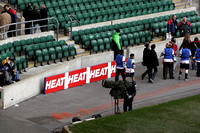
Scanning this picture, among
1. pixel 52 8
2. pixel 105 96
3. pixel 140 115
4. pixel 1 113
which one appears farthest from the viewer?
pixel 52 8

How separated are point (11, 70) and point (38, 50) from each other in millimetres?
3234

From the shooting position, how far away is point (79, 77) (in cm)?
2375

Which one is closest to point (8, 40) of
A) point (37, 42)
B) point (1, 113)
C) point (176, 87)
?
point (37, 42)

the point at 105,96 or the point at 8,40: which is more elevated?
the point at 8,40

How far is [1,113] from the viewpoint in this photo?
20094mm

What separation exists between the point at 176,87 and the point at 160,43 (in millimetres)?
5375

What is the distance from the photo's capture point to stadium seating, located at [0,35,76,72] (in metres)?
23.8

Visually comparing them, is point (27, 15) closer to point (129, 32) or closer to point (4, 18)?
point (4, 18)

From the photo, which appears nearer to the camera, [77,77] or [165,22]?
[77,77]

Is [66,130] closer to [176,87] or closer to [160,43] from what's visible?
[176,87]

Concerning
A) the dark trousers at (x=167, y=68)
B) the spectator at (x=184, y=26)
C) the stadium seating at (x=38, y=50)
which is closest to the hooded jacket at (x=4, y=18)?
the stadium seating at (x=38, y=50)

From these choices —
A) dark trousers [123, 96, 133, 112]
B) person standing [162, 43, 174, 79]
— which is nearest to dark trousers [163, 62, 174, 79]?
person standing [162, 43, 174, 79]

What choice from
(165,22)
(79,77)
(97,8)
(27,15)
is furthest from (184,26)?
(27,15)

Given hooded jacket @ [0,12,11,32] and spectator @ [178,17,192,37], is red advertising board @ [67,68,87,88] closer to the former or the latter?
hooded jacket @ [0,12,11,32]
